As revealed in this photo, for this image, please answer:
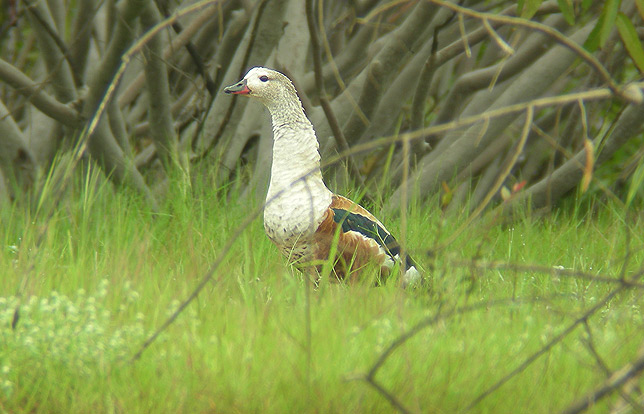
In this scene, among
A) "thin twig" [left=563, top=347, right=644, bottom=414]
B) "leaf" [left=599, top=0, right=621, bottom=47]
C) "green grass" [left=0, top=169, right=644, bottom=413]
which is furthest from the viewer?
"leaf" [left=599, top=0, right=621, bottom=47]

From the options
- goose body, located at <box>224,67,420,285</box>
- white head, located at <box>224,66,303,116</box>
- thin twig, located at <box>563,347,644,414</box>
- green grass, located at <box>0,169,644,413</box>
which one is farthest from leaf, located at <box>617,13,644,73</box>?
white head, located at <box>224,66,303,116</box>

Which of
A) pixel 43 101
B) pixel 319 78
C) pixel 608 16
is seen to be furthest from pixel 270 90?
pixel 43 101

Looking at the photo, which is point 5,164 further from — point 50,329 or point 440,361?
point 440,361

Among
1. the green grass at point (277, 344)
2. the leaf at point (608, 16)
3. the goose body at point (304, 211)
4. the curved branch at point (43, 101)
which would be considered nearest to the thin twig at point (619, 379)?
the green grass at point (277, 344)

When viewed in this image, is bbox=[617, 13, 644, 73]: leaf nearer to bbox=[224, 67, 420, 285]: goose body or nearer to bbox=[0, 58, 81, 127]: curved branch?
bbox=[224, 67, 420, 285]: goose body

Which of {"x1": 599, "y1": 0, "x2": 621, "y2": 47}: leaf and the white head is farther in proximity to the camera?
the white head

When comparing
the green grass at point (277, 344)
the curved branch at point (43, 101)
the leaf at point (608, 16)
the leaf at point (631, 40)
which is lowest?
the green grass at point (277, 344)

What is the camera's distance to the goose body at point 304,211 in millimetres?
3250

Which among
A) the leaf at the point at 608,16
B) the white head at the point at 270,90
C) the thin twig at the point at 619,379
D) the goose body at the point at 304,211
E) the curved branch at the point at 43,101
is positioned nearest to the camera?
the thin twig at the point at 619,379

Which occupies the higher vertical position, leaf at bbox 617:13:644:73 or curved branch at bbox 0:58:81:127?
leaf at bbox 617:13:644:73

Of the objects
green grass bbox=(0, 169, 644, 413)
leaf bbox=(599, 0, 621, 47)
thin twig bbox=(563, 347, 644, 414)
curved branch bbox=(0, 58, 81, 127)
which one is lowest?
green grass bbox=(0, 169, 644, 413)

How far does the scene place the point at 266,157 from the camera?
496cm

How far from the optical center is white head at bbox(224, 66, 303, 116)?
365 centimetres

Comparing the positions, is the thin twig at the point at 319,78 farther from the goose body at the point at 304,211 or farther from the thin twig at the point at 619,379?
the thin twig at the point at 619,379
